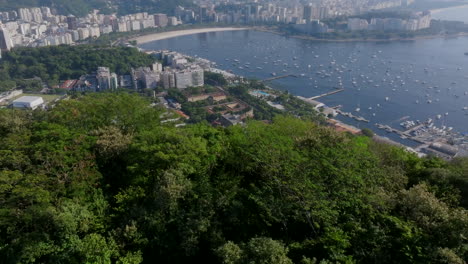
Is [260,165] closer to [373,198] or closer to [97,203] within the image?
[373,198]

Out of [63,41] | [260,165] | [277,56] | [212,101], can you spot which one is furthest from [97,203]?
[63,41]

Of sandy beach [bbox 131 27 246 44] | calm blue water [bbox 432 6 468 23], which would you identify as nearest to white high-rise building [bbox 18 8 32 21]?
sandy beach [bbox 131 27 246 44]

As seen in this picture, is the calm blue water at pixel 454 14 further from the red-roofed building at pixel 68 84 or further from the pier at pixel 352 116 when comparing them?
the red-roofed building at pixel 68 84

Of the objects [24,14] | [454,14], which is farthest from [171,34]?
[454,14]

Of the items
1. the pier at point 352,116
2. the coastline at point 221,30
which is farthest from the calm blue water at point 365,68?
the coastline at point 221,30

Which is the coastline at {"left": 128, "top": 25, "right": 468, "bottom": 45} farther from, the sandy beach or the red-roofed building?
the red-roofed building

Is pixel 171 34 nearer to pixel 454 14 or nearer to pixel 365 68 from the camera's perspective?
pixel 365 68
